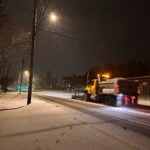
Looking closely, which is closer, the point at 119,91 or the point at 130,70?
the point at 119,91

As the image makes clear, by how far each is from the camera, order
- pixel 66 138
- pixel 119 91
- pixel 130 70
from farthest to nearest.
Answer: pixel 130 70 → pixel 119 91 → pixel 66 138

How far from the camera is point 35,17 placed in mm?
23578

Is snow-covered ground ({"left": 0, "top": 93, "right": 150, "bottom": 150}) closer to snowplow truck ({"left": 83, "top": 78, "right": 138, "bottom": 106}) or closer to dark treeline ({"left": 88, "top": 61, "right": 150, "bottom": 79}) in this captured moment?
snowplow truck ({"left": 83, "top": 78, "right": 138, "bottom": 106})

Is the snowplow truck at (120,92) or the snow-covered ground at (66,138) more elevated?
the snowplow truck at (120,92)

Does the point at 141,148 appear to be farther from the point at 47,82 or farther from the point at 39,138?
the point at 47,82

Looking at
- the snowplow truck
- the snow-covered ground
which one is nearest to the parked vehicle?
the snowplow truck

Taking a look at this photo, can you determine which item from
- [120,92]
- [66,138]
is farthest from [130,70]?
[66,138]

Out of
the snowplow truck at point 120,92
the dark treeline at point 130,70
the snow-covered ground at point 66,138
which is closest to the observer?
the snow-covered ground at point 66,138

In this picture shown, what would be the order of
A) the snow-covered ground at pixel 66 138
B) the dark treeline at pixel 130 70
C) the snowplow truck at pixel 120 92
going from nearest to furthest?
1. the snow-covered ground at pixel 66 138
2. the snowplow truck at pixel 120 92
3. the dark treeline at pixel 130 70

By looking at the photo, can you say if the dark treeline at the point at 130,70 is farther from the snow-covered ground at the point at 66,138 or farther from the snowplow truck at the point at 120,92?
the snow-covered ground at the point at 66,138

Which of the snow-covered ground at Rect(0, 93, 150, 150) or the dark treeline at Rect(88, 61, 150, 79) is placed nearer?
the snow-covered ground at Rect(0, 93, 150, 150)

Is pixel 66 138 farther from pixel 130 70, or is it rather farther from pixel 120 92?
pixel 130 70

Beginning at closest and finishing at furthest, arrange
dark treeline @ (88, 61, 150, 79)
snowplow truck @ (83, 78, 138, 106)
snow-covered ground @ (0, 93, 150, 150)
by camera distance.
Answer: snow-covered ground @ (0, 93, 150, 150)
snowplow truck @ (83, 78, 138, 106)
dark treeline @ (88, 61, 150, 79)

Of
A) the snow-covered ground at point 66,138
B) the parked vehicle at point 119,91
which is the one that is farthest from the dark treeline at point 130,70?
the snow-covered ground at point 66,138
